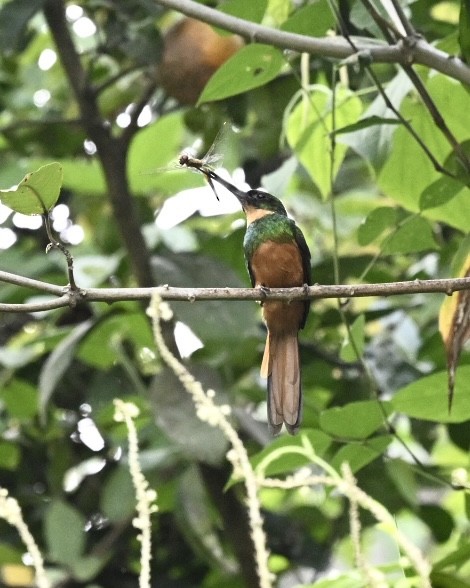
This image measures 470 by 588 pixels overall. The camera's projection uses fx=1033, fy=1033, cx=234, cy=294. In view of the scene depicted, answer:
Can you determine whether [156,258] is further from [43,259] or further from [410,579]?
[410,579]

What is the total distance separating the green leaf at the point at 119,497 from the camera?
6.06 feet

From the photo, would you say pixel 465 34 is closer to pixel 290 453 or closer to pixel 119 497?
pixel 290 453

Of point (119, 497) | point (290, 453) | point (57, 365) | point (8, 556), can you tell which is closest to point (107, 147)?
point (57, 365)

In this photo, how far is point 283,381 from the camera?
4.37 feet

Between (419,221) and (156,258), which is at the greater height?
(419,221)

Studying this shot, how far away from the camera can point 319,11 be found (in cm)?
131

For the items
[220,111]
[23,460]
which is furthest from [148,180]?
[23,460]

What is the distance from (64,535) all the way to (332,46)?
1.04 metres

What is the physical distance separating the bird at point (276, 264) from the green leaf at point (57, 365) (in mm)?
331

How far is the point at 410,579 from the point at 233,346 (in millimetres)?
883

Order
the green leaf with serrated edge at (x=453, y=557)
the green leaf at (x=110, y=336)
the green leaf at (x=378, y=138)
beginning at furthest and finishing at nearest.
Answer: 1. the green leaf at (x=110, y=336)
2. the green leaf at (x=378, y=138)
3. the green leaf with serrated edge at (x=453, y=557)

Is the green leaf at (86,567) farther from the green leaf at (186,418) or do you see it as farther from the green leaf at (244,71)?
the green leaf at (244,71)

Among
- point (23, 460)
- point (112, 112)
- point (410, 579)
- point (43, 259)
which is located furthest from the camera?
point (112, 112)

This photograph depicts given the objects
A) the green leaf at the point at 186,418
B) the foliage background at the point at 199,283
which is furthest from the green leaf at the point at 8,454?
the green leaf at the point at 186,418
